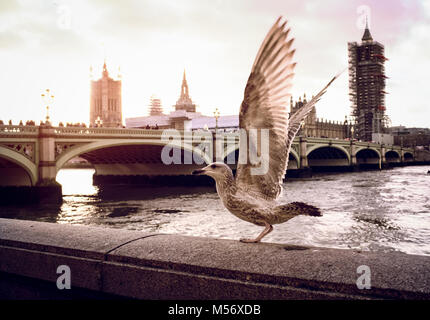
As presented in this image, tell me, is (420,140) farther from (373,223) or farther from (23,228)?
(23,228)

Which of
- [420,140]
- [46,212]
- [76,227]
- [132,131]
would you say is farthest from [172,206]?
[420,140]

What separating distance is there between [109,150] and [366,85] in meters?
99.2

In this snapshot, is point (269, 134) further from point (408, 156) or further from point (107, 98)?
point (107, 98)

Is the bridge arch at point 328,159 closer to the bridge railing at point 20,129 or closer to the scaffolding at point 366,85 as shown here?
the bridge railing at point 20,129

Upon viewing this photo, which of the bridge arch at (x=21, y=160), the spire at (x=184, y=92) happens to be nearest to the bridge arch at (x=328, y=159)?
the bridge arch at (x=21, y=160)

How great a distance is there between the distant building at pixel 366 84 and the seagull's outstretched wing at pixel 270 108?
114 meters

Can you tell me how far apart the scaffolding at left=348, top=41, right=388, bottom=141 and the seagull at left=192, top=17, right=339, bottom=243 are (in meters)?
114

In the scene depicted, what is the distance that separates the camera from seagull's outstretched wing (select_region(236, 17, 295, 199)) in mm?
2252

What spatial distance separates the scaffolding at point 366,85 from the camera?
110750mm

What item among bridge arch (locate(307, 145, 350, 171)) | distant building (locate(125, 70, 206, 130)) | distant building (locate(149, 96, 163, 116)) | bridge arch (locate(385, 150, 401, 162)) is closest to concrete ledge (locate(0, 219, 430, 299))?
bridge arch (locate(307, 145, 350, 171))

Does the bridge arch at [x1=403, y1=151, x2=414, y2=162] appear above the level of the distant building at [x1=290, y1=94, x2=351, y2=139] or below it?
below

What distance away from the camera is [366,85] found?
4498 inches

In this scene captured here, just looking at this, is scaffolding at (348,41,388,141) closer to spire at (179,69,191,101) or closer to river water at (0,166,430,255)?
spire at (179,69,191,101)
